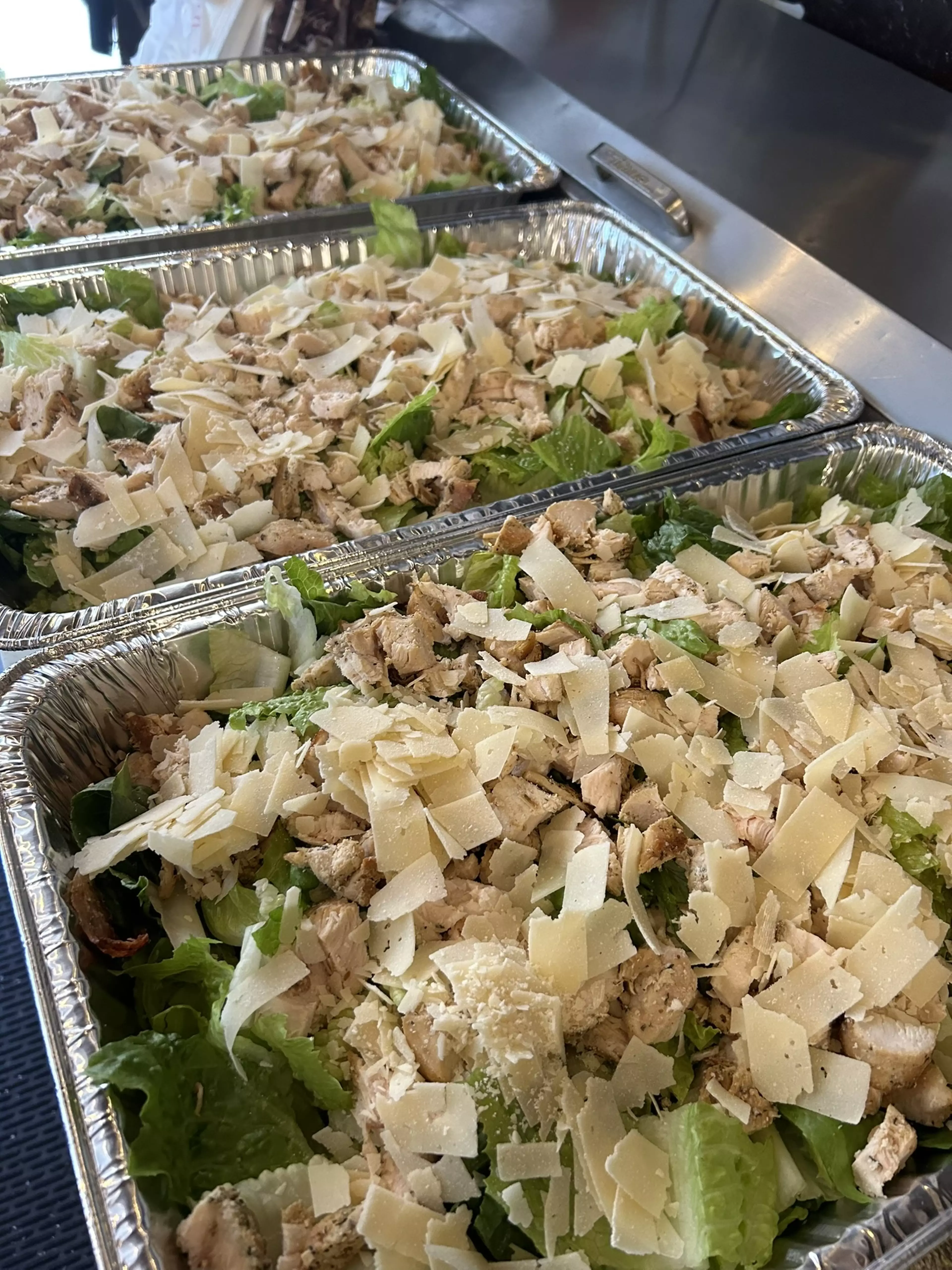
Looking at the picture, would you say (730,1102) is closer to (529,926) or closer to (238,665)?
(529,926)

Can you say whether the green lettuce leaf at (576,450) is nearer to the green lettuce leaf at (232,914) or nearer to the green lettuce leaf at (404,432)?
the green lettuce leaf at (404,432)

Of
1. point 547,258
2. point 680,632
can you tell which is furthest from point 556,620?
point 547,258

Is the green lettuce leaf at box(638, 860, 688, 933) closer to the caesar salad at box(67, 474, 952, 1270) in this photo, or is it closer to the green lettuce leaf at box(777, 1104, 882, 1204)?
the caesar salad at box(67, 474, 952, 1270)

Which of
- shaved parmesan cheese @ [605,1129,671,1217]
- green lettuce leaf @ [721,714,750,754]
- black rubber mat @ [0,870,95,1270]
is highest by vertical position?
green lettuce leaf @ [721,714,750,754]

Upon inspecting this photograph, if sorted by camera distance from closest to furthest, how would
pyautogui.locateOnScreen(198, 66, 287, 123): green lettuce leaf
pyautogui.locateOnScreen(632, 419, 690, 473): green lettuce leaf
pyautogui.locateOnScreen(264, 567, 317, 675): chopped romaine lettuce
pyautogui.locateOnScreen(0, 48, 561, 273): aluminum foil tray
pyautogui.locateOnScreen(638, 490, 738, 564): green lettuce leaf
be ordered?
pyautogui.locateOnScreen(264, 567, 317, 675): chopped romaine lettuce
pyautogui.locateOnScreen(638, 490, 738, 564): green lettuce leaf
pyautogui.locateOnScreen(632, 419, 690, 473): green lettuce leaf
pyautogui.locateOnScreen(0, 48, 561, 273): aluminum foil tray
pyautogui.locateOnScreen(198, 66, 287, 123): green lettuce leaf

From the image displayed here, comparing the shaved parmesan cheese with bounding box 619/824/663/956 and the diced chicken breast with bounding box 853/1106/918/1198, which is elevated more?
the shaved parmesan cheese with bounding box 619/824/663/956

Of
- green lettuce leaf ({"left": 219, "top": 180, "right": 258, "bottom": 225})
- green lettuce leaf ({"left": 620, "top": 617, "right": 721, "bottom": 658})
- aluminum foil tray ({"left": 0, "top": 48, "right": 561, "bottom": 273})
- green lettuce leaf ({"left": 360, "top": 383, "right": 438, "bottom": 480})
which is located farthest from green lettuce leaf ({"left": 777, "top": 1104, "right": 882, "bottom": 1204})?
green lettuce leaf ({"left": 219, "top": 180, "right": 258, "bottom": 225})

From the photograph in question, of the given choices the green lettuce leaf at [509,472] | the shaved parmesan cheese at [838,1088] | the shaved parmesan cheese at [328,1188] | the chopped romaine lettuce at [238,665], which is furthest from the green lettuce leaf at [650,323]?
the shaved parmesan cheese at [328,1188]
